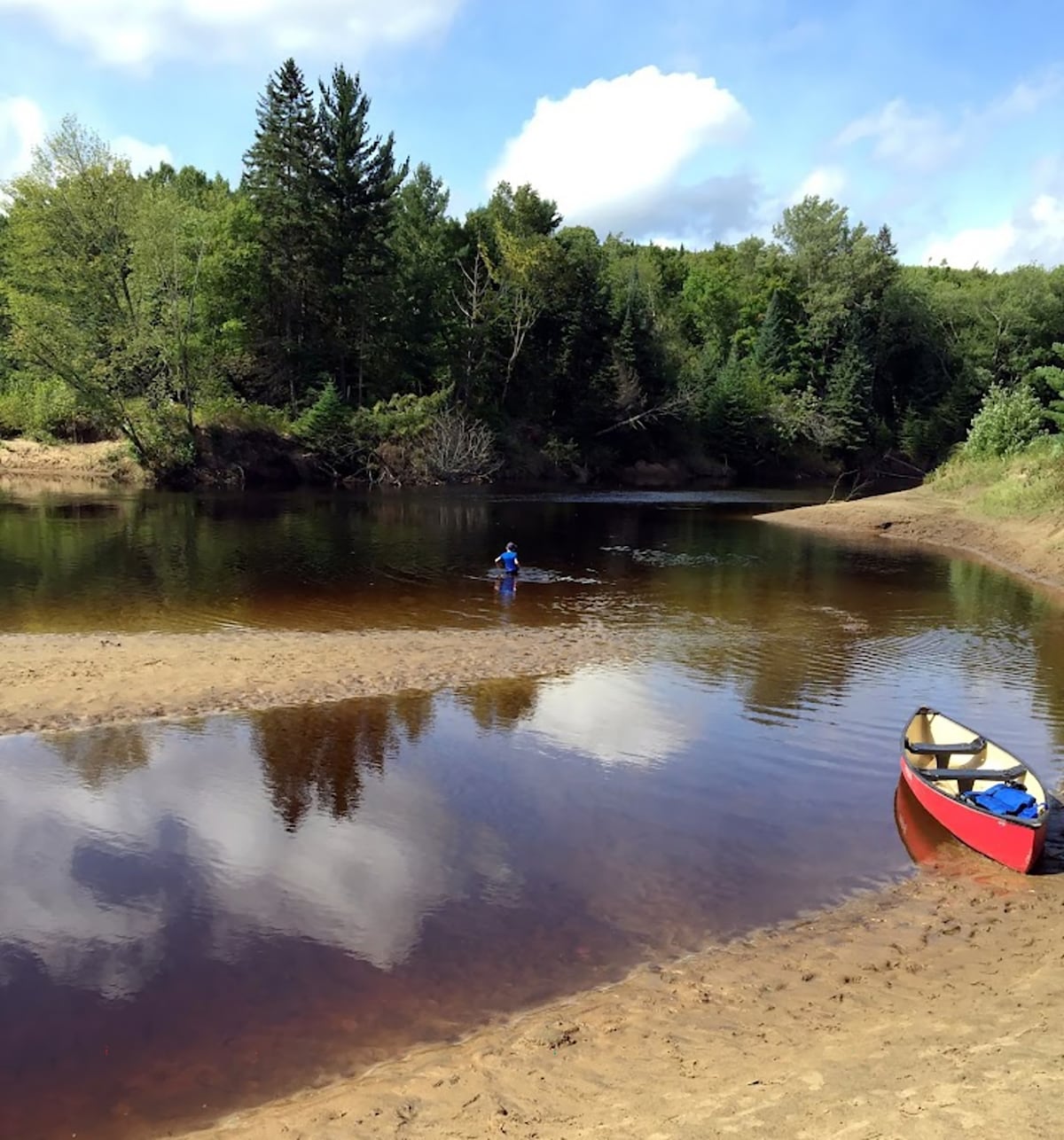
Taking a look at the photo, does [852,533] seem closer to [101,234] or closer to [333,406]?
[333,406]

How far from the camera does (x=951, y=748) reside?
44.8ft

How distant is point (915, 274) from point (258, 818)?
406ft

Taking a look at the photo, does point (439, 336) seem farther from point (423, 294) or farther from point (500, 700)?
point (500, 700)

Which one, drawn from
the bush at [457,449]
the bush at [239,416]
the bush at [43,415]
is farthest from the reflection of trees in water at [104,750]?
the bush at [457,449]

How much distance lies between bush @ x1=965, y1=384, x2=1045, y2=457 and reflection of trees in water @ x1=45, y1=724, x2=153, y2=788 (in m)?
47.1

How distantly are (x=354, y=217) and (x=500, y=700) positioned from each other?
57537 millimetres

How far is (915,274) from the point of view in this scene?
382 feet

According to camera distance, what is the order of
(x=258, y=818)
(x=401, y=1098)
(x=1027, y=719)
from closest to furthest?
(x=401, y=1098) < (x=258, y=818) < (x=1027, y=719)

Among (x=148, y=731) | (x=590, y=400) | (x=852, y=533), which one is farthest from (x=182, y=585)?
(x=590, y=400)

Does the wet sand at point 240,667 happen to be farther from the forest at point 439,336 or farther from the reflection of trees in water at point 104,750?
the forest at point 439,336

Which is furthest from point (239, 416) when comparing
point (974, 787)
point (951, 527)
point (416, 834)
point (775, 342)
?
A: point (775, 342)

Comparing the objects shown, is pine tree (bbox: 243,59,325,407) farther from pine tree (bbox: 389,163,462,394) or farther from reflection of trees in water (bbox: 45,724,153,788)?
reflection of trees in water (bbox: 45,724,153,788)

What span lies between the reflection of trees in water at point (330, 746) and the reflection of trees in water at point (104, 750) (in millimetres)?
1735

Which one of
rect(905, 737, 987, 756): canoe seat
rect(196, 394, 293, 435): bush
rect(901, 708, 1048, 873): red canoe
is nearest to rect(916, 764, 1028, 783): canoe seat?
rect(901, 708, 1048, 873): red canoe
